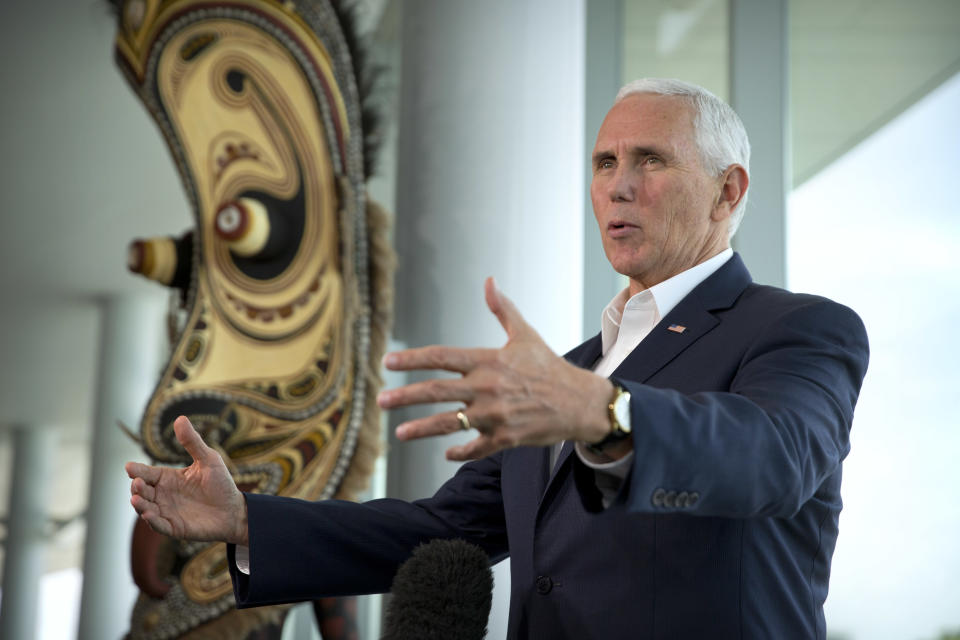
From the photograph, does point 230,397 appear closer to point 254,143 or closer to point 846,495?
point 254,143

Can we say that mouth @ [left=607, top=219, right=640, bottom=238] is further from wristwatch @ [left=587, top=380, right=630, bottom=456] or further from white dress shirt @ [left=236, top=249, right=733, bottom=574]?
wristwatch @ [left=587, top=380, right=630, bottom=456]

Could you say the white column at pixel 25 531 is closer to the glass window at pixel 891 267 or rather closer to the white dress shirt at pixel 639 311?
the glass window at pixel 891 267

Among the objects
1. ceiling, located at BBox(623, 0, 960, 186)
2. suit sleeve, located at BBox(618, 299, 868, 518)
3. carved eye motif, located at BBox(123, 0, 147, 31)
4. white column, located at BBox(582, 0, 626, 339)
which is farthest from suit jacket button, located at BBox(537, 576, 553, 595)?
carved eye motif, located at BBox(123, 0, 147, 31)

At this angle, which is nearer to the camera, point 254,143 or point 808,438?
point 808,438

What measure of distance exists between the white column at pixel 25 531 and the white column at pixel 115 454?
759 millimetres

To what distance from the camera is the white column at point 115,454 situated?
506cm

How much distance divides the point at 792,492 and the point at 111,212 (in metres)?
4.66

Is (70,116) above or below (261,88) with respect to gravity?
above

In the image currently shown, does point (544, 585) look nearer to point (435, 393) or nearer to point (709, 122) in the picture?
point (435, 393)

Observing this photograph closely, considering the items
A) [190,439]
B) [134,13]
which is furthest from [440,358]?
[134,13]

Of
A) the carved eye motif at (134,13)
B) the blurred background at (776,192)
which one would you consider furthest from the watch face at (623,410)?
the carved eye motif at (134,13)

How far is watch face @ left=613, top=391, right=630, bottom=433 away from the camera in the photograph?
2.27 ft

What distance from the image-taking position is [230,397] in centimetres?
205

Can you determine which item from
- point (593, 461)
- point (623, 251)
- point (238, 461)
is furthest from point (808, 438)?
point (238, 461)
